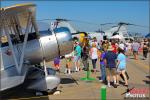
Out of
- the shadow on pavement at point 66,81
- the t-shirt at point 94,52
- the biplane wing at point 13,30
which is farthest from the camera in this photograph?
the t-shirt at point 94,52

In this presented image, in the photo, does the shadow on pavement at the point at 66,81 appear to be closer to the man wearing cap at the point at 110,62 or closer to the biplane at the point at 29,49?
the biplane at the point at 29,49

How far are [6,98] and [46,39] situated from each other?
230 cm

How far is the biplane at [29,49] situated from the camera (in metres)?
10.1

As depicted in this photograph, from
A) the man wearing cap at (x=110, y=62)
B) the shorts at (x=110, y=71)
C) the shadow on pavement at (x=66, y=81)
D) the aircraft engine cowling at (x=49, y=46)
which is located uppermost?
the aircraft engine cowling at (x=49, y=46)

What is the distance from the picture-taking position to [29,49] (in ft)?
36.2

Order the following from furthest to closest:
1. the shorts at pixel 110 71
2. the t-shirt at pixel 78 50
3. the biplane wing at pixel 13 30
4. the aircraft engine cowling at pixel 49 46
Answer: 1. the t-shirt at pixel 78 50
2. the shorts at pixel 110 71
3. the aircraft engine cowling at pixel 49 46
4. the biplane wing at pixel 13 30

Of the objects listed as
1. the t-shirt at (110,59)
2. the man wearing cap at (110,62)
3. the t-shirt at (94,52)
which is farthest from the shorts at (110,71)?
the t-shirt at (94,52)

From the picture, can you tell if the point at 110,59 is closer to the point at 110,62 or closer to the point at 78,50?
the point at 110,62

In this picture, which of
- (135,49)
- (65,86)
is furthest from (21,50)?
(135,49)

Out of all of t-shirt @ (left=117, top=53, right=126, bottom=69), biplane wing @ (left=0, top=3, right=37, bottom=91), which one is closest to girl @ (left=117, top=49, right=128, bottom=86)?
t-shirt @ (left=117, top=53, right=126, bottom=69)

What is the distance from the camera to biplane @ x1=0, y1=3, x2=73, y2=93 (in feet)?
33.1

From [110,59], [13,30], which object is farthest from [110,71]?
[13,30]

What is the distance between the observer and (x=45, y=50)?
11188 millimetres

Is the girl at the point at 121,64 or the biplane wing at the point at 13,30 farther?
the girl at the point at 121,64
